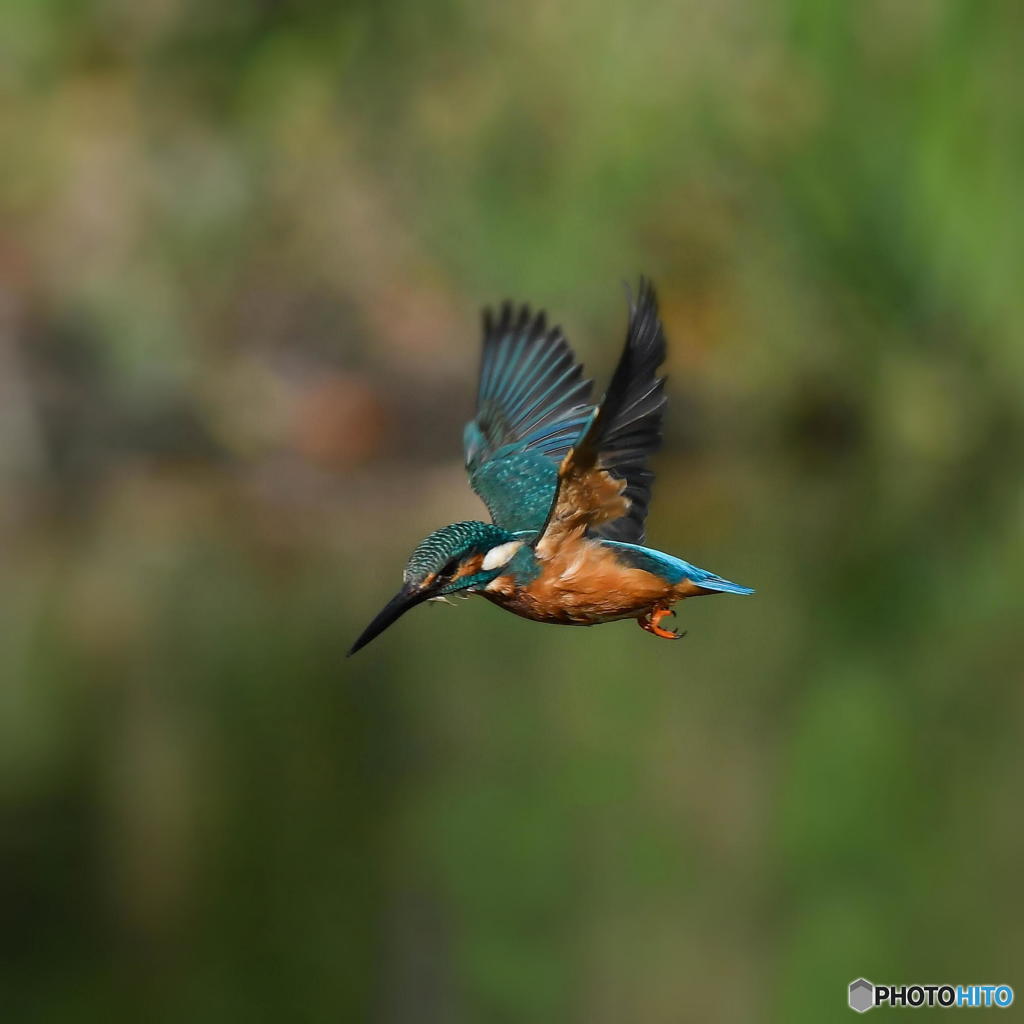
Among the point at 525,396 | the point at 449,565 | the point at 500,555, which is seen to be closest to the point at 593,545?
the point at 500,555

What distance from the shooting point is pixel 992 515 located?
12.6 metres

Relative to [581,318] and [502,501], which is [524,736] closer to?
[502,501]

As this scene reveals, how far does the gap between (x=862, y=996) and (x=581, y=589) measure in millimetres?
2584

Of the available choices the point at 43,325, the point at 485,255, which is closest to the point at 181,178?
the point at 43,325

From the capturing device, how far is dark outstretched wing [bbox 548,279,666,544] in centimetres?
329

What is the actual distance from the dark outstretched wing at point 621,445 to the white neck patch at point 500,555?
76mm

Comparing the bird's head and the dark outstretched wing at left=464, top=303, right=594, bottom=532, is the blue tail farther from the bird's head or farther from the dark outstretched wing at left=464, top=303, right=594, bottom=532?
the dark outstretched wing at left=464, top=303, right=594, bottom=532

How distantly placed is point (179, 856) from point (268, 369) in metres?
8.46

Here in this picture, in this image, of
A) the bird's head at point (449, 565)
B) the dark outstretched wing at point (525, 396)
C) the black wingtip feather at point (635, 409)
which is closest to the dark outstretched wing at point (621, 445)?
the black wingtip feather at point (635, 409)

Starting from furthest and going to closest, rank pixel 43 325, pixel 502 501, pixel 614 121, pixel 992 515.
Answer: pixel 43 325
pixel 614 121
pixel 992 515
pixel 502 501

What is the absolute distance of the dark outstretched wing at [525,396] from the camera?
461 cm

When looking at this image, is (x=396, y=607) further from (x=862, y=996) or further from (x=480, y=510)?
(x=480, y=510)

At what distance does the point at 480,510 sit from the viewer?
11719 mm

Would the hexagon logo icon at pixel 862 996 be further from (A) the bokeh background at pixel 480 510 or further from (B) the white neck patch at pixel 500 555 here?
(B) the white neck patch at pixel 500 555
